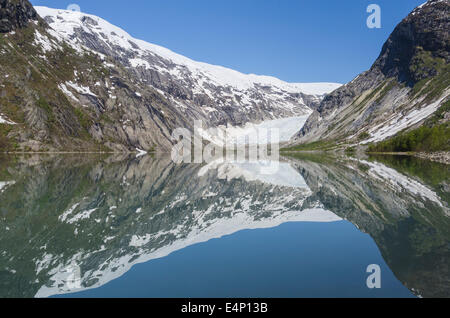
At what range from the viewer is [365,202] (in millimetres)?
27156

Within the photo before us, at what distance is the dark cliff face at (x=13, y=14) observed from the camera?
171m

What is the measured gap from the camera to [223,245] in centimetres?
1650

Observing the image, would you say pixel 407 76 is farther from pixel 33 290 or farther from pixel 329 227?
pixel 33 290

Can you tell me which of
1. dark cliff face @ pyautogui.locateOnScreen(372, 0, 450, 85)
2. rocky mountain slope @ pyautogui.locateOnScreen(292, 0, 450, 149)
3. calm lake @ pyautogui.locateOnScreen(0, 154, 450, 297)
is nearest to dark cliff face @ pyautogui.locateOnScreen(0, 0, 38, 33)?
rocky mountain slope @ pyautogui.locateOnScreen(292, 0, 450, 149)

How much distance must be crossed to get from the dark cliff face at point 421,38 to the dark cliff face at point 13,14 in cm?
20269

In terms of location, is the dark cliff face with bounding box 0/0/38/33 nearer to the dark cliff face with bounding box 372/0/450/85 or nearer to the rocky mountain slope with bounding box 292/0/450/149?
the rocky mountain slope with bounding box 292/0/450/149

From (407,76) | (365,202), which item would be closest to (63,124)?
(365,202)

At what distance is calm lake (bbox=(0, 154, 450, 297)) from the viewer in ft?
35.9

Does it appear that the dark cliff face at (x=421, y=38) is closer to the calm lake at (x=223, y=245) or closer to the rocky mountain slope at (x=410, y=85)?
the rocky mountain slope at (x=410, y=85)

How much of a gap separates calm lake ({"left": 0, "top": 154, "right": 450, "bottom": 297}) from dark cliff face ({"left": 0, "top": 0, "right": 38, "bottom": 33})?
180771mm

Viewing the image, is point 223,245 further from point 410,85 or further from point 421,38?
point 421,38

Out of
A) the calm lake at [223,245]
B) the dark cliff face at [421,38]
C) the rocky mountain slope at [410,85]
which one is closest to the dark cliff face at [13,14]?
the rocky mountain slope at [410,85]

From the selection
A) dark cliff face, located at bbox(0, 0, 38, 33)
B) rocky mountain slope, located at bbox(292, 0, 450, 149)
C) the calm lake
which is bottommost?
the calm lake

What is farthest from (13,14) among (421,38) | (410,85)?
(421,38)
